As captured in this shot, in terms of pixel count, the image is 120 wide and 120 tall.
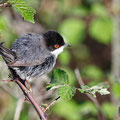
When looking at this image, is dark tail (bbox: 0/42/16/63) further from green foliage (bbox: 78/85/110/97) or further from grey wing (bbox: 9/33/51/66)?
green foliage (bbox: 78/85/110/97)

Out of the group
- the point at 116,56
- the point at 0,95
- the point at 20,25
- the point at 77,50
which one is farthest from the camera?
the point at 77,50

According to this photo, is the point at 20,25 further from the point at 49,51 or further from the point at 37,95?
the point at 49,51

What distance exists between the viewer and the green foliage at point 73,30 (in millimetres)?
6750

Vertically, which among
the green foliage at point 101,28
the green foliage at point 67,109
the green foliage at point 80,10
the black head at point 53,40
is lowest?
the green foliage at point 67,109

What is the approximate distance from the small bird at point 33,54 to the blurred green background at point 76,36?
1519 mm

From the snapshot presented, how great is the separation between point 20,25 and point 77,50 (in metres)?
2.24

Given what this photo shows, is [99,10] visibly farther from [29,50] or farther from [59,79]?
[59,79]

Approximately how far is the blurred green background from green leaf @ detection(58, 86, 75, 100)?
273 cm

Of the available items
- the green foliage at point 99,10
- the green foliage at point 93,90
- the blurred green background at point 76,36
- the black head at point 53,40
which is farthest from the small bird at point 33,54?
the green foliage at point 99,10

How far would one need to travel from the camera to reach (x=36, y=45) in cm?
346

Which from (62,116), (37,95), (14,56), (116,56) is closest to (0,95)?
(37,95)

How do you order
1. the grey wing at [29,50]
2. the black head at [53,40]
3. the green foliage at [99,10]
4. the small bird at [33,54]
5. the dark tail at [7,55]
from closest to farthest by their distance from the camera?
the dark tail at [7,55] → the small bird at [33,54] → the grey wing at [29,50] → the black head at [53,40] → the green foliage at [99,10]

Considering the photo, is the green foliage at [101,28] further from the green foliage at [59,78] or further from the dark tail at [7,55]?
the green foliage at [59,78]

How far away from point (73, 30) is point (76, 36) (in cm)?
16
